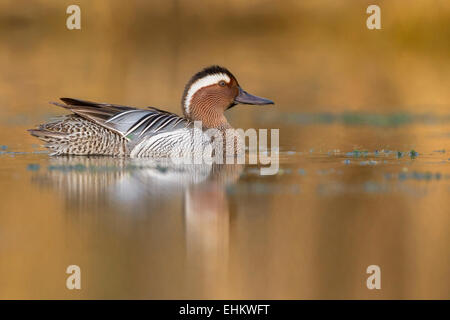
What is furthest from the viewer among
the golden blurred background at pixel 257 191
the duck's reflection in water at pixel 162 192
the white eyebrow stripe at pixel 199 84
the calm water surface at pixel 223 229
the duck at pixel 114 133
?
the white eyebrow stripe at pixel 199 84

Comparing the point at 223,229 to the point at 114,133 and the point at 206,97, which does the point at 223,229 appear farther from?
the point at 206,97

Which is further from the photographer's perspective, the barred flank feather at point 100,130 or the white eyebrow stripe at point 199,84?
the white eyebrow stripe at point 199,84

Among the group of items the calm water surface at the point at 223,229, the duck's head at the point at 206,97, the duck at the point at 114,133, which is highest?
the duck's head at the point at 206,97

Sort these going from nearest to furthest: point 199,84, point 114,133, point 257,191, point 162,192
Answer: point 162,192 → point 257,191 → point 114,133 → point 199,84

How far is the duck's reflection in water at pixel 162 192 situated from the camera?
5727 millimetres

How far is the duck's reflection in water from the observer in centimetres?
573

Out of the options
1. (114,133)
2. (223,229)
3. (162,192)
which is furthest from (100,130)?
(223,229)

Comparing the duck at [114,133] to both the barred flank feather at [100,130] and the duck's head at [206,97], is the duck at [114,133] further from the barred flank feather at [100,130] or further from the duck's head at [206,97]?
the duck's head at [206,97]

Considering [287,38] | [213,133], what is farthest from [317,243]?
[287,38]

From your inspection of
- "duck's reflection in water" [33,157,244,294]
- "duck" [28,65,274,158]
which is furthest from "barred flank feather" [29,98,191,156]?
"duck's reflection in water" [33,157,244,294]

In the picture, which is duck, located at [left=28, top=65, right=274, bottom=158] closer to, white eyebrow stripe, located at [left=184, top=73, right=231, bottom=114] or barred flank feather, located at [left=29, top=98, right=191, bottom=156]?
barred flank feather, located at [left=29, top=98, right=191, bottom=156]

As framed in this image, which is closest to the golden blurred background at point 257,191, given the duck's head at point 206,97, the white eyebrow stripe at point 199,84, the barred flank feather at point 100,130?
the barred flank feather at point 100,130

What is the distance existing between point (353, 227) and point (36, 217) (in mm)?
2488

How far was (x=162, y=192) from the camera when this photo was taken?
7527 mm
